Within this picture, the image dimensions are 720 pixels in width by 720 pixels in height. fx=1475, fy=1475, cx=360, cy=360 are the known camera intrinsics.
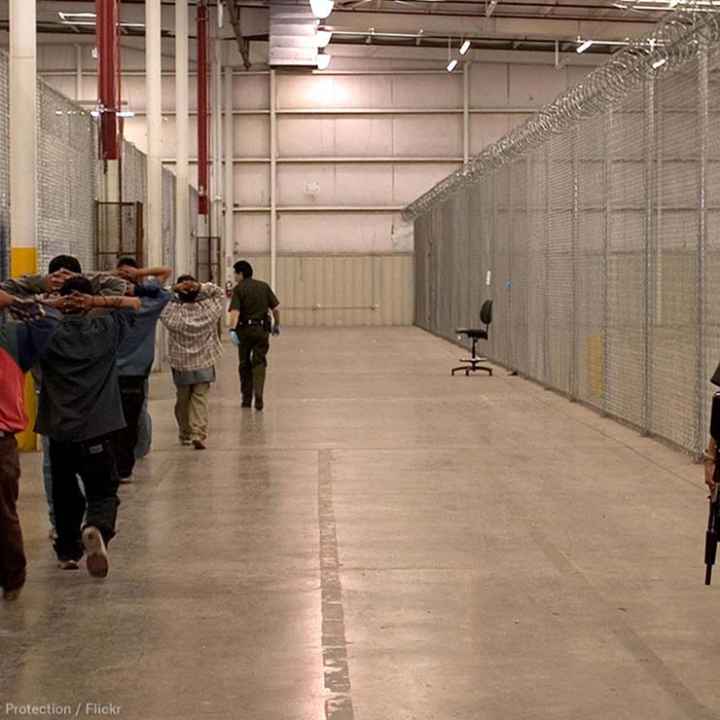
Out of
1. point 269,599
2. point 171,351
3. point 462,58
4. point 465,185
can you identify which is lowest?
point 269,599

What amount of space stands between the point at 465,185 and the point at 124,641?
20579 millimetres

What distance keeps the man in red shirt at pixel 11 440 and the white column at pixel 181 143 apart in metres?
16.4

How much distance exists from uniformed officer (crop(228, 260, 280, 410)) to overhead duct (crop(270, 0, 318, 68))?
1500 centimetres

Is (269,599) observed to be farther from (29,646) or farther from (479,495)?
(479,495)

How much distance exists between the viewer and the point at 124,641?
5.92 metres

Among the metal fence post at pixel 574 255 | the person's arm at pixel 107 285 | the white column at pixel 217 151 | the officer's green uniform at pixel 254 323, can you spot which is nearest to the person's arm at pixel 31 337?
the person's arm at pixel 107 285

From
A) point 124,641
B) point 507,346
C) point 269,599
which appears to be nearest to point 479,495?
point 269,599

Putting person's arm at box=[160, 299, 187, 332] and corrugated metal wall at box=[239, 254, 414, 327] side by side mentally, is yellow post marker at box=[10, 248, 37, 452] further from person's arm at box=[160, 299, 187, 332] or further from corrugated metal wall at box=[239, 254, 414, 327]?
corrugated metal wall at box=[239, 254, 414, 327]

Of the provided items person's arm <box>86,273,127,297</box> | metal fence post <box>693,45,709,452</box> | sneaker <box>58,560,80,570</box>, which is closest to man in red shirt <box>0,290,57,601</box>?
sneaker <box>58,560,80,570</box>

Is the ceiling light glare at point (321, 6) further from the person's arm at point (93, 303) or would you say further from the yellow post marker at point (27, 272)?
the person's arm at point (93, 303)

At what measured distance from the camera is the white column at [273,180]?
36844 mm

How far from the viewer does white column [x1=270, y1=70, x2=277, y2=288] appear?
3684 centimetres

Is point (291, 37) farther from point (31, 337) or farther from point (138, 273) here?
point (31, 337)

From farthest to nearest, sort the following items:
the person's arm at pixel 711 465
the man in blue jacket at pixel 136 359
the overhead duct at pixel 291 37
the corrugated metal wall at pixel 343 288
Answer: the corrugated metal wall at pixel 343 288 < the overhead duct at pixel 291 37 < the man in blue jacket at pixel 136 359 < the person's arm at pixel 711 465
